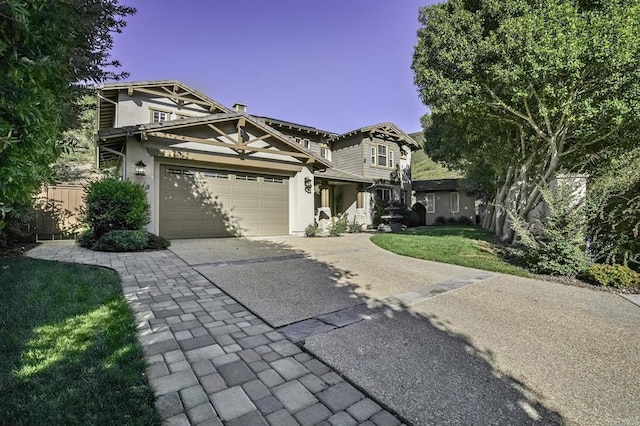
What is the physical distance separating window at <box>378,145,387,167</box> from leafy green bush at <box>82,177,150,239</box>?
45.7 feet

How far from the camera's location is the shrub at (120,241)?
768 cm

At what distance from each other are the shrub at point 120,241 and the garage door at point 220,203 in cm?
211

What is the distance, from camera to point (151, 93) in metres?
13.9

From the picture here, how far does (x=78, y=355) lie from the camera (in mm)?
2562

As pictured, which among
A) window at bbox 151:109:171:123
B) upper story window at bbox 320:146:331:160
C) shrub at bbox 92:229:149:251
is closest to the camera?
shrub at bbox 92:229:149:251

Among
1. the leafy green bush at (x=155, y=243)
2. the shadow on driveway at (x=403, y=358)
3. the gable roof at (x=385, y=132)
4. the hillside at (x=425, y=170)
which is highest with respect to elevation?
the hillside at (x=425, y=170)

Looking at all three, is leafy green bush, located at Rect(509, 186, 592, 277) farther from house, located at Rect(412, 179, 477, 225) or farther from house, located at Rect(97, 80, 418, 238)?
house, located at Rect(412, 179, 477, 225)

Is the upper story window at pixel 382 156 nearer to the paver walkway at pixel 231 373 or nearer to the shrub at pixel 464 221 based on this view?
the shrub at pixel 464 221

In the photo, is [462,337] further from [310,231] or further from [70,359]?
[310,231]

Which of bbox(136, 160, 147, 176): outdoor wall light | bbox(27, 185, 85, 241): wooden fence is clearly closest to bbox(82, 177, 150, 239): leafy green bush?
bbox(136, 160, 147, 176): outdoor wall light

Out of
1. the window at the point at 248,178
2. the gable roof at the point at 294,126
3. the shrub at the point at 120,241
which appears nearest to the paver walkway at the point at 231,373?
the shrub at the point at 120,241

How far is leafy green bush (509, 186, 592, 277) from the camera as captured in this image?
19.3 ft

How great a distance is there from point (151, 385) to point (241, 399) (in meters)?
0.68

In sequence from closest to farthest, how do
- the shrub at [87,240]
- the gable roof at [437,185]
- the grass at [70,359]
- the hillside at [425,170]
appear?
the grass at [70,359] < the shrub at [87,240] < the gable roof at [437,185] < the hillside at [425,170]
